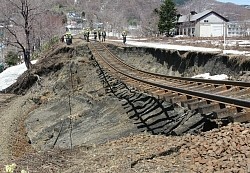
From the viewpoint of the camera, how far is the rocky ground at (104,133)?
7.25 metres

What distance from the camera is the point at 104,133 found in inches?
513

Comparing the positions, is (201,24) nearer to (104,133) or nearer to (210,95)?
(104,133)

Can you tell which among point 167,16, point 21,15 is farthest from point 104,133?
point 167,16

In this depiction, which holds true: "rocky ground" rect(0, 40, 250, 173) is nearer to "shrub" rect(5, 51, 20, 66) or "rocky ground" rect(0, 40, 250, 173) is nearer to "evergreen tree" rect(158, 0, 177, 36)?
"evergreen tree" rect(158, 0, 177, 36)

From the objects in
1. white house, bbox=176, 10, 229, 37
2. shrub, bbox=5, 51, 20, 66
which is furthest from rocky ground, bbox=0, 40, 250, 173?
shrub, bbox=5, 51, 20, 66

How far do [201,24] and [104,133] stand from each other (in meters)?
69.3

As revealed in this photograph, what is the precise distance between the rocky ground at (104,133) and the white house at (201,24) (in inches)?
1908

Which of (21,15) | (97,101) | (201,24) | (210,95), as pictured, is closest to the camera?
(210,95)

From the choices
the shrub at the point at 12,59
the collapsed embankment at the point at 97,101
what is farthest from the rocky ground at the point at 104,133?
the shrub at the point at 12,59

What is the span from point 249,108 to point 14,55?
254ft

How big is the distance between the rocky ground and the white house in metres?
48.5

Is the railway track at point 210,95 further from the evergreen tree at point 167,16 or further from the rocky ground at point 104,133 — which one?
the evergreen tree at point 167,16

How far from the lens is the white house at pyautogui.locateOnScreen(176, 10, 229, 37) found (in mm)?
77500

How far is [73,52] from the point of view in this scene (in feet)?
120
